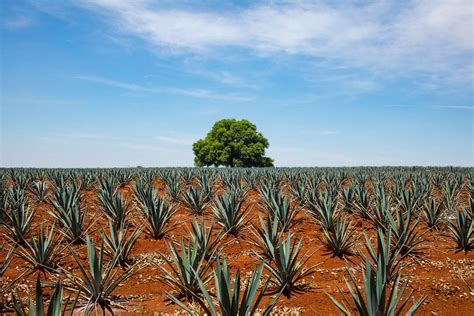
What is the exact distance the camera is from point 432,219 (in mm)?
6602

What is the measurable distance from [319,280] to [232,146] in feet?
151

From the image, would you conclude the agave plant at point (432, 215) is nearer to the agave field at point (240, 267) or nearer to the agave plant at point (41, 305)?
the agave field at point (240, 267)

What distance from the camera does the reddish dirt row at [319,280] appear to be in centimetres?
359

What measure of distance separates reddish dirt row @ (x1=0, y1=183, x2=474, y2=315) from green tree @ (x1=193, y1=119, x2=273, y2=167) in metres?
43.2

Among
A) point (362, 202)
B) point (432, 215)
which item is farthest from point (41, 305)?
point (362, 202)

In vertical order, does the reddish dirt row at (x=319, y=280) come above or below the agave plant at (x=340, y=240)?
below

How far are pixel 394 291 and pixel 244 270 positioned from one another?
2.40m

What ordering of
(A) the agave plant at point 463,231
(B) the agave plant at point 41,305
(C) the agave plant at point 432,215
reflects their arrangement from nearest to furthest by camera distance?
(B) the agave plant at point 41,305, (A) the agave plant at point 463,231, (C) the agave plant at point 432,215

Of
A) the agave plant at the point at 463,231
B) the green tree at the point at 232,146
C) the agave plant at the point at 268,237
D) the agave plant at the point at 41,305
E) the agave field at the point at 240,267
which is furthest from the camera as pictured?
the green tree at the point at 232,146

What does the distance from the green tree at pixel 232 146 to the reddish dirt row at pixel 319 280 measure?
4315 centimetres

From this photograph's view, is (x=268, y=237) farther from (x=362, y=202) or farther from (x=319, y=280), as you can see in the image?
(x=362, y=202)

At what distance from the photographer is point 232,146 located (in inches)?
A: 1975

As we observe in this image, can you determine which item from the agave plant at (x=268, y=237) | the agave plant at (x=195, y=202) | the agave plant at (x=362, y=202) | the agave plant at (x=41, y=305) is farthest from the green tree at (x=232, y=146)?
the agave plant at (x=41, y=305)

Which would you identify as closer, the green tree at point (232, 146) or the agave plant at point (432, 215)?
the agave plant at point (432, 215)
